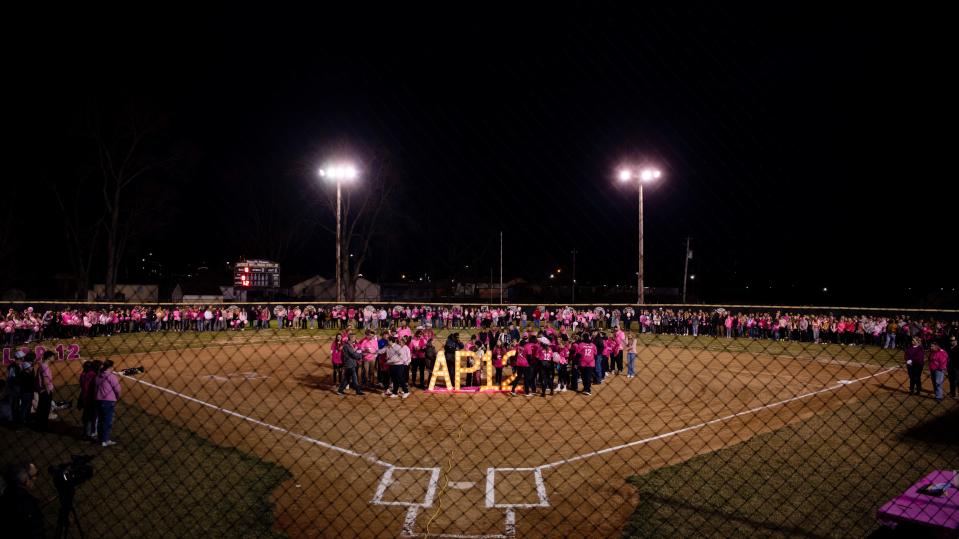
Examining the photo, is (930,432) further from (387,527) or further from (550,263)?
(550,263)

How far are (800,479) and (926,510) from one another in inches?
154

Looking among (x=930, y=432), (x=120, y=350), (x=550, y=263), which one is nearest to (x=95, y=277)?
(x=120, y=350)

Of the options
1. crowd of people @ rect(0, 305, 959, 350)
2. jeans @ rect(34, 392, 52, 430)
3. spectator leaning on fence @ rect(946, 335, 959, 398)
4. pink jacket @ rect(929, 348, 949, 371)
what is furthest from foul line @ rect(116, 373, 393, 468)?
spectator leaning on fence @ rect(946, 335, 959, 398)

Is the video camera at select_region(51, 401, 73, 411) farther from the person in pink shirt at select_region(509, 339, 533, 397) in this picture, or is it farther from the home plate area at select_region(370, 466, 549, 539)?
the person in pink shirt at select_region(509, 339, 533, 397)

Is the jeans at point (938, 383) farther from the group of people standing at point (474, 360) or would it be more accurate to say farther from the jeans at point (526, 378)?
the jeans at point (526, 378)

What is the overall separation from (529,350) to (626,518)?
7.93m

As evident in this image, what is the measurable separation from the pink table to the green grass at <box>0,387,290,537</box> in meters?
6.78

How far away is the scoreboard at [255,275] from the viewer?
3347 centimetres

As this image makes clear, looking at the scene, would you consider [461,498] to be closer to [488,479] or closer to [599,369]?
[488,479]

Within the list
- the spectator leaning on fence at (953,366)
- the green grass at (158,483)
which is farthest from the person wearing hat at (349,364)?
the spectator leaning on fence at (953,366)

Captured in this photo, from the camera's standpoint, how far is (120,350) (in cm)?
2389

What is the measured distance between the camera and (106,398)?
9.95 meters

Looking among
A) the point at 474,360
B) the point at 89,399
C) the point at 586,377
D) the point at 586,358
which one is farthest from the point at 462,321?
the point at 89,399

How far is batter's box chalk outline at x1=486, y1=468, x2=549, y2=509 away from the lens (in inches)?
308
